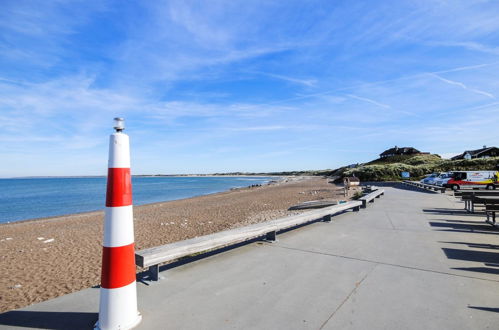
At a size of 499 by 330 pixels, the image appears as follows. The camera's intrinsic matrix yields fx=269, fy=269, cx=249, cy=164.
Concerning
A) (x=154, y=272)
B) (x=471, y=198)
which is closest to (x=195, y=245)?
(x=154, y=272)

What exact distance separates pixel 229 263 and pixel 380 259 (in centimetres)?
233

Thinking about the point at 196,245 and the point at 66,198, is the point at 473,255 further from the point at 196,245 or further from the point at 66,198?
the point at 66,198

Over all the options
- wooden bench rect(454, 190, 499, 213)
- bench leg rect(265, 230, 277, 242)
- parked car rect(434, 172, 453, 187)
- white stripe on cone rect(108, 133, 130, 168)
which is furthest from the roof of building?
white stripe on cone rect(108, 133, 130, 168)

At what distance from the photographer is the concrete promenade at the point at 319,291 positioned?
2.46 meters

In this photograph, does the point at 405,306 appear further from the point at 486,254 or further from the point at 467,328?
the point at 486,254

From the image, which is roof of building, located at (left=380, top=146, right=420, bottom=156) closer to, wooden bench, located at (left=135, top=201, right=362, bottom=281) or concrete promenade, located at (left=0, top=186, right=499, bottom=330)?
concrete promenade, located at (left=0, top=186, right=499, bottom=330)

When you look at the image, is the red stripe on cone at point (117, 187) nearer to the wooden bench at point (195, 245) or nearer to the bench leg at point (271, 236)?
the wooden bench at point (195, 245)

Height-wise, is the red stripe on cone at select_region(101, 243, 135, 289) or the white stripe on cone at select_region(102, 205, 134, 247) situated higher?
the white stripe on cone at select_region(102, 205, 134, 247)

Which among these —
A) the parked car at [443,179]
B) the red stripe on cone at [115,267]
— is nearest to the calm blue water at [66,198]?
the red stripe on cone at [115,267]

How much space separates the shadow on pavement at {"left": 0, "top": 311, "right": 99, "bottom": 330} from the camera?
238 centimetres

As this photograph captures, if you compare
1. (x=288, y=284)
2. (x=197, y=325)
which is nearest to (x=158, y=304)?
(x=197, y=325)

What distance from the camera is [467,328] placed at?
7.57 ft

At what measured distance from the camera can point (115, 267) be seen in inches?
84.4

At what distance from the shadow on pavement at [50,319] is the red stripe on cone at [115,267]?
1.93 ft
